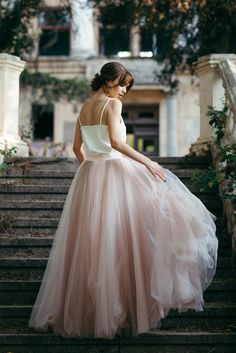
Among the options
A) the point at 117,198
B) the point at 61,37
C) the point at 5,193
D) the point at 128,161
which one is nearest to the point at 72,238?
the point at 117,198

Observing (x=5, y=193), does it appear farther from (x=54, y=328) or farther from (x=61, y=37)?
(x=61, y=37)

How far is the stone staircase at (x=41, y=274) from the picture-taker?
3920mm

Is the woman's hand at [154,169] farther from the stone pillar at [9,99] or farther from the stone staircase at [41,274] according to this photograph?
the stone pillar at [9,99]

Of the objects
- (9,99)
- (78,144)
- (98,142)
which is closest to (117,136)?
(98,142)

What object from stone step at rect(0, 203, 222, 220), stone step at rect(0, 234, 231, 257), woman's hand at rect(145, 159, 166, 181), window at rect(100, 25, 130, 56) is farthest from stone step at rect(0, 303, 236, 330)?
window at rect(100, 25, 130, 56)

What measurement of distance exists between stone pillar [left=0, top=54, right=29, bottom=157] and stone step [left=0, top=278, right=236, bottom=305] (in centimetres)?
277

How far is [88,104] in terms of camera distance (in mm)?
3967

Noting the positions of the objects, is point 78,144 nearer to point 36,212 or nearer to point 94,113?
point 94,113

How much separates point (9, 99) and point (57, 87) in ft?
33.9

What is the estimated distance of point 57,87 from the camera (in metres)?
17.3

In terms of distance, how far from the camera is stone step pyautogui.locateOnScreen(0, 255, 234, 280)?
15.6 ft

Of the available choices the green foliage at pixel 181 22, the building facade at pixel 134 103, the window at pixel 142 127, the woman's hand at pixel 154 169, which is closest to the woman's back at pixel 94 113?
the woman's hand at pixel 154 169

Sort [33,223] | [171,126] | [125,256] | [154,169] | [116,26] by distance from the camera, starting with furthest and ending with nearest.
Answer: [171,126] → [116,26] → [33,223] → [154,169] → [125,256]

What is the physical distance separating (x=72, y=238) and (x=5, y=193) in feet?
7.25
